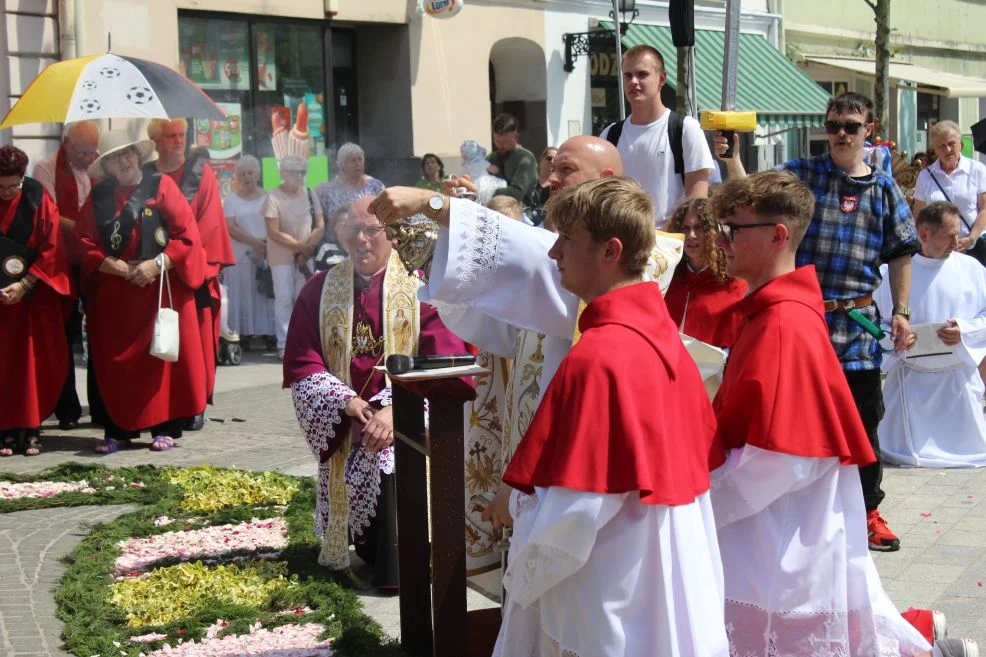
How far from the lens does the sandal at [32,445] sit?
9.53 m

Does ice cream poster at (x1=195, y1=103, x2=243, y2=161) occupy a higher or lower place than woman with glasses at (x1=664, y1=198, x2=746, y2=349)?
higher

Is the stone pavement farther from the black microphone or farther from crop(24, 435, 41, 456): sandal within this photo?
the black microphone

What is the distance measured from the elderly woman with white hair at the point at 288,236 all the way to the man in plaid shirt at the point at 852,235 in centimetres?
847

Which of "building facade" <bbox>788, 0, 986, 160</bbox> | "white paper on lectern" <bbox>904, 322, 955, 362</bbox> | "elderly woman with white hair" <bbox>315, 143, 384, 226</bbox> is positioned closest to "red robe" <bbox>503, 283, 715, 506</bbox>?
"white paper on lectern" <bbox>904, 322, 955, 362</bbox>

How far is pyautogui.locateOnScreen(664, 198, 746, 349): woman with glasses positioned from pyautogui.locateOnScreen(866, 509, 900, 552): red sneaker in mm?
1439

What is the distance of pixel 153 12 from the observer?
15.4 meters

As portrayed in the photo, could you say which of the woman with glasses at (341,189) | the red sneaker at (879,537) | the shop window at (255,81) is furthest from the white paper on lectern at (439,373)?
the shop window at (255,81)

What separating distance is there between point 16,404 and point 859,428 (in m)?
6.89

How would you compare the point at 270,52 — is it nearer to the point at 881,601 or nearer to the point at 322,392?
the point at 322,392

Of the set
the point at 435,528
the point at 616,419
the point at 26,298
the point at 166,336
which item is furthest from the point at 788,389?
the point at 26,298

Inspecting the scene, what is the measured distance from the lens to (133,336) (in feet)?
31.7

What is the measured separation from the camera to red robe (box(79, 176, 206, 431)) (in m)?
9.62

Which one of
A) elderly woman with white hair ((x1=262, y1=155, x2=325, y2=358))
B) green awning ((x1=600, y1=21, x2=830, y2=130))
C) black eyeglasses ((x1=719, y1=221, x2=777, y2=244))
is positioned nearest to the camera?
black eyeglasses ((x1=719, y1=221, x2=777, y2=244))

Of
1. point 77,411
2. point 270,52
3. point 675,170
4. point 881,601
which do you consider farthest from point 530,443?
point 270,52
